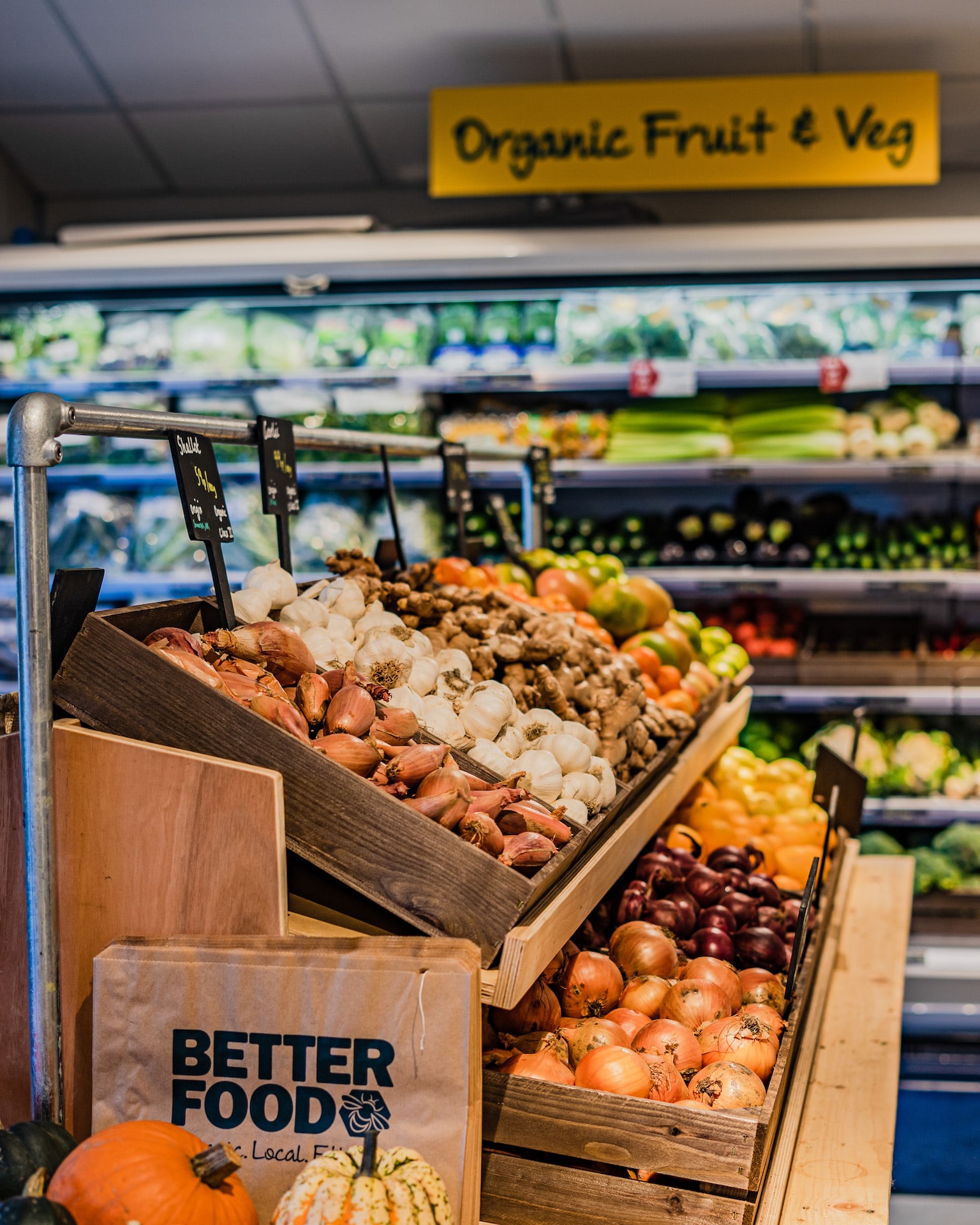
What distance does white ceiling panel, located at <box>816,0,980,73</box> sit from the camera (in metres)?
4.14

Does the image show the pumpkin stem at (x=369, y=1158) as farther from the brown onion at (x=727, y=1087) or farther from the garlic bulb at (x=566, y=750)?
the garlic bulb at (x=566, y=750)

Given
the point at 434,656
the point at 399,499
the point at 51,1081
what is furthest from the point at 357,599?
the point at 399,499

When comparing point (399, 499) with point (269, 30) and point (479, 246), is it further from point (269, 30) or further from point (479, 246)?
point (269, 30)

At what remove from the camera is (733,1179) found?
1.29 m

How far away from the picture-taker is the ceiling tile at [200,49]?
4531 mm

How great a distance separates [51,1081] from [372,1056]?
365 millimetres

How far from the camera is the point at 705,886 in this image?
7.06 feet

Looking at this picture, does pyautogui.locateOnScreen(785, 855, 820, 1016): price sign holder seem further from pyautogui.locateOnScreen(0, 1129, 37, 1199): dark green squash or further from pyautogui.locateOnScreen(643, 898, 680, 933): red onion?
pyautogui.locateOnScreen(0, 1129, 37, 1199): dark green squash

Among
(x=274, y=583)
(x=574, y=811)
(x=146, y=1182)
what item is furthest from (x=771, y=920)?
(x=146, y=1182)

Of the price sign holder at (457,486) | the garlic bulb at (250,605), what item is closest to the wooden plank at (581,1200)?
the garlic bulb at (250,605)

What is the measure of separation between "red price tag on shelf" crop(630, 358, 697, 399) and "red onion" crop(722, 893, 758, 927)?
8.72ft

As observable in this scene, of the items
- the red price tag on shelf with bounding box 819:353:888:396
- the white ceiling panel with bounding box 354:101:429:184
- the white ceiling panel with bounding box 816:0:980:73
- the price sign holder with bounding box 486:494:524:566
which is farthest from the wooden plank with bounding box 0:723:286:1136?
the white ceiling panel with bounding box 354:101:429:184

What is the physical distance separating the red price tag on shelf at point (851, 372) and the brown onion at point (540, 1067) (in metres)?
3.41

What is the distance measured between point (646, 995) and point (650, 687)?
Result: 1046 mm
